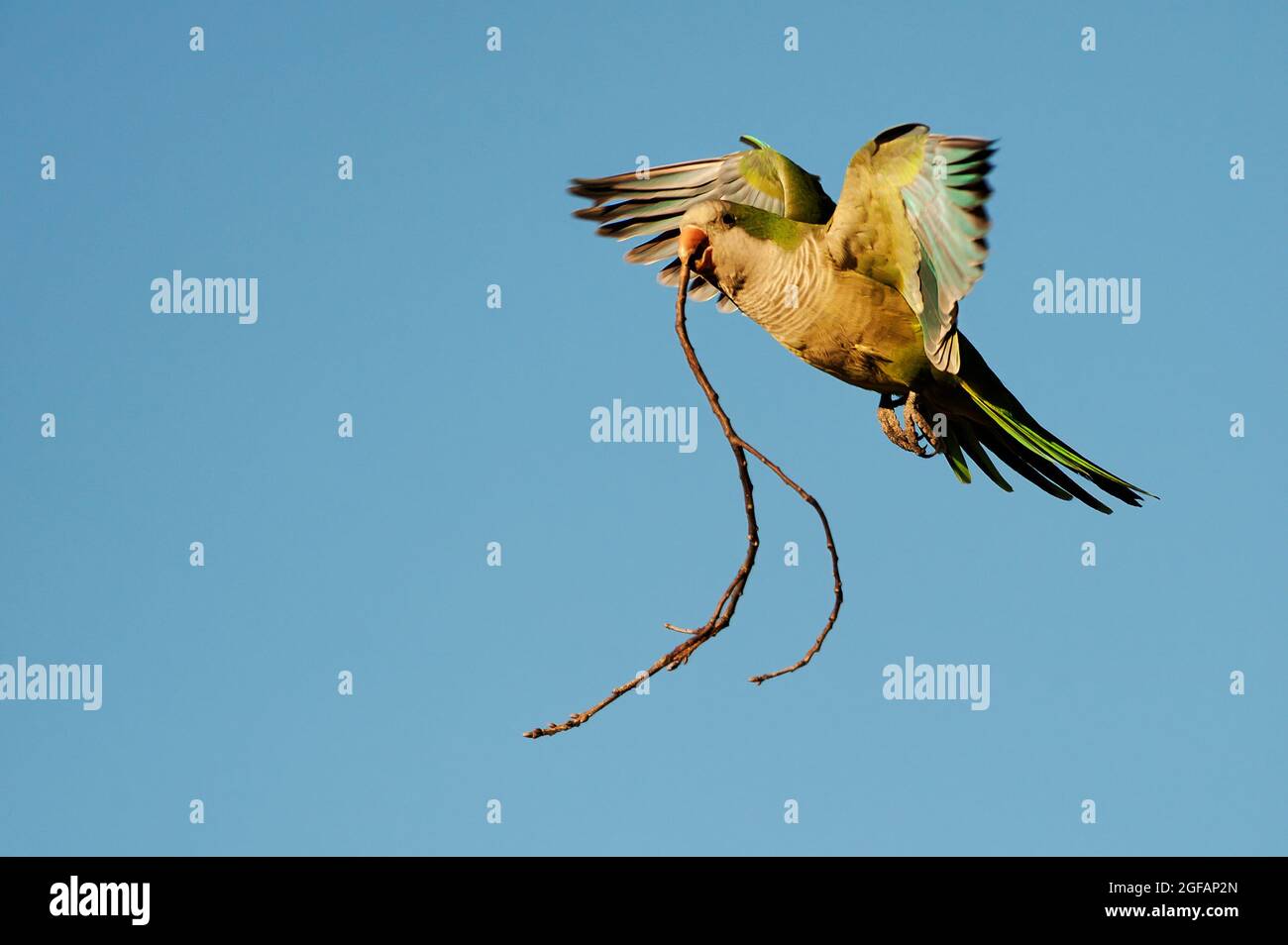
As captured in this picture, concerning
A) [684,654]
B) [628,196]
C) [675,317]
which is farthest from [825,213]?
[684,654]

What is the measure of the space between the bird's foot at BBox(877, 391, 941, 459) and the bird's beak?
995 mm

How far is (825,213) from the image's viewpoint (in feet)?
20.2

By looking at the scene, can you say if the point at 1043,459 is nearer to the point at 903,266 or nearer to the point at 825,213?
the point at 903,266

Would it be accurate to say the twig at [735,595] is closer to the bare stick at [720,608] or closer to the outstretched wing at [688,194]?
the bare stick at [720,608]

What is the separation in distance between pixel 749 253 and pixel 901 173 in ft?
2.22

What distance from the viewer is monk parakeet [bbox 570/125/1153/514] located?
4.78 meters

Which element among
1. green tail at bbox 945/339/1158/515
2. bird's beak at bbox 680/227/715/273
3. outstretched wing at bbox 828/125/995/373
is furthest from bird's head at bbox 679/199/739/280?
green tail at bbox 945/339/1158/515

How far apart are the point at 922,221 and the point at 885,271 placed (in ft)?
1.51

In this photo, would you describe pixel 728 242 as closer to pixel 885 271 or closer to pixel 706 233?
pixel 706 233

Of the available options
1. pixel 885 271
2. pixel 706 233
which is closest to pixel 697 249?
pixel 706 233

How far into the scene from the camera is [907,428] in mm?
5754

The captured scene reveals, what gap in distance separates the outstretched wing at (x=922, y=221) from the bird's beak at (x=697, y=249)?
467 mm

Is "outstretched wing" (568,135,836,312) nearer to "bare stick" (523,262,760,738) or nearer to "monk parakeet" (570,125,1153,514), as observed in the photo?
"monk parakeet" (570,125,1153,514)

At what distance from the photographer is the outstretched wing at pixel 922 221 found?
4645 millimetres
